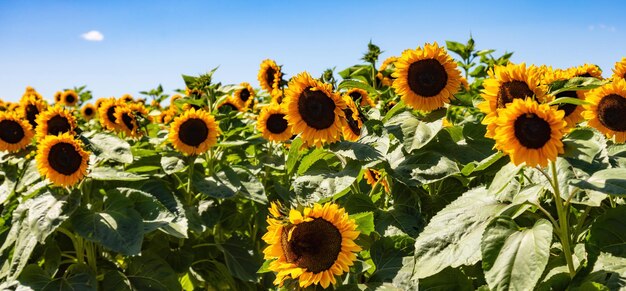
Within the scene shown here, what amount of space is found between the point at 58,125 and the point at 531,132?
3.03 metres

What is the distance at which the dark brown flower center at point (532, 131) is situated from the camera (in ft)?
6.15

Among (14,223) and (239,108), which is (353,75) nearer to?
(239,108)

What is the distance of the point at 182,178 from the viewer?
161 inches

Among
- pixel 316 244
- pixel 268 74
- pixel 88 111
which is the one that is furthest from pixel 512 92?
pixel 88 111

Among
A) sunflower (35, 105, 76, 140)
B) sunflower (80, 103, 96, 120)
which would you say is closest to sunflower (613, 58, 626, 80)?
sunflower (35, 105, 76, 140)

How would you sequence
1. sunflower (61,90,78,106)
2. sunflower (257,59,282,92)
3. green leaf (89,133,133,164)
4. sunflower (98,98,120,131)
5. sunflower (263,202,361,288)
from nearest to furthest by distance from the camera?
1. sunflower (263,202,361,288)
2. green leaf (89,133,133,164)
3. sunflower (98,98,120,131)
4. sunflower (257,59,282,92)
5. sunflower (61,90,78,106)

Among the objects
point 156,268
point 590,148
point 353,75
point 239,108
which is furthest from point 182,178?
point 590,148

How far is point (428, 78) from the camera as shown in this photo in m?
2.87

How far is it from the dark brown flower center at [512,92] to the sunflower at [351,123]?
800 mm

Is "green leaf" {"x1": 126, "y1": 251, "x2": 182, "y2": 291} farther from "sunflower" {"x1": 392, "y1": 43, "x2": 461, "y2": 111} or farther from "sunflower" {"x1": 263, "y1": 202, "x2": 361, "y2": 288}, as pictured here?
"sunflower" {"x1": 392, "y1": 43, "x2": 461, "y2": 111}

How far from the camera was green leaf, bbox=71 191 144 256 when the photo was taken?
2.98 m

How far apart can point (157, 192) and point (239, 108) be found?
2.20 m

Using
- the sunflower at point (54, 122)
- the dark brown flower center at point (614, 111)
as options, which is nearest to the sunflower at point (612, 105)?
the dark brown flower center at point (614, 111)

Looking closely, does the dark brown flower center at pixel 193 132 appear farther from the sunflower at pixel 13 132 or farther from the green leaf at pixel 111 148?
the sunflower at pixel 13 132
